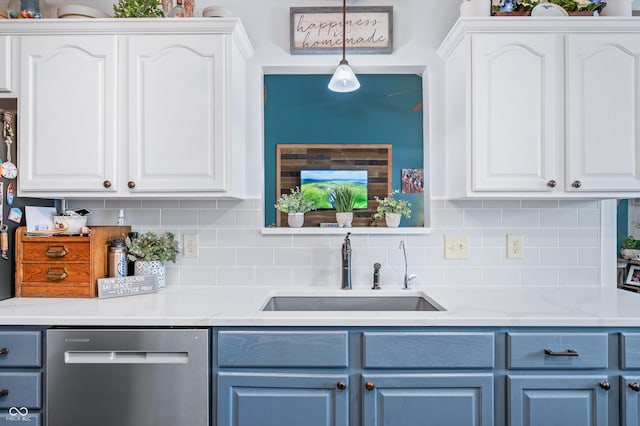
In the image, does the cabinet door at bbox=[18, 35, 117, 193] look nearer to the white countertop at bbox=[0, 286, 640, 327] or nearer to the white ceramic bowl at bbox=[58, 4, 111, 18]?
the white ceramic bowl at bbox=[58, 4, 111, 18]

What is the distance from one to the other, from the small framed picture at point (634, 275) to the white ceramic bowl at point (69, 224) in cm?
377

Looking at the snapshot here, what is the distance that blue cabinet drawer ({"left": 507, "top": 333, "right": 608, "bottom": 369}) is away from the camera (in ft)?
4.74

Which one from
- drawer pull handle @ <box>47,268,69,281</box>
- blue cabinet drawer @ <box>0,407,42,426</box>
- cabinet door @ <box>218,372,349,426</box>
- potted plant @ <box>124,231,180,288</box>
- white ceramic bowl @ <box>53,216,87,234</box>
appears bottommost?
blue cabinet drawer @ <box>0,407,42,426</box>

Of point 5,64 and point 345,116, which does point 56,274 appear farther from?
point 345,116

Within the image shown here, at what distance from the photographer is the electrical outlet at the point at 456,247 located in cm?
211

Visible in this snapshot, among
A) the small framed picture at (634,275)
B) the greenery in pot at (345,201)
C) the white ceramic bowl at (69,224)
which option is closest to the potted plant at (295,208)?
the greenery in pot at (345,201)

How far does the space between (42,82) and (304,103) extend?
2811 mm

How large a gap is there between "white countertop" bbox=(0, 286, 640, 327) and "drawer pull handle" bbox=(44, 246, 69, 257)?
0.19 metres

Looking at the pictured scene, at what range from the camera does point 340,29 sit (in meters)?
2.12

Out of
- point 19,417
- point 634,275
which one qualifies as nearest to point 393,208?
point 19,417

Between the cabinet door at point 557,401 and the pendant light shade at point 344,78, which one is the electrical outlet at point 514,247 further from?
the pendant light shade at point 344,78

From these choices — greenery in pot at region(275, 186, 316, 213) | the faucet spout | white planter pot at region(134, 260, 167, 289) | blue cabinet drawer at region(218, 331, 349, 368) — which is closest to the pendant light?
greenery in pot at region(275, 186, 316, 213)

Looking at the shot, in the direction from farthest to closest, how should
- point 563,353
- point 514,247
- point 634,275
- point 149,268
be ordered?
point 634,275
point 514,247
point 149,268
point 563,353

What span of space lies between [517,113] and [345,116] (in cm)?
268
